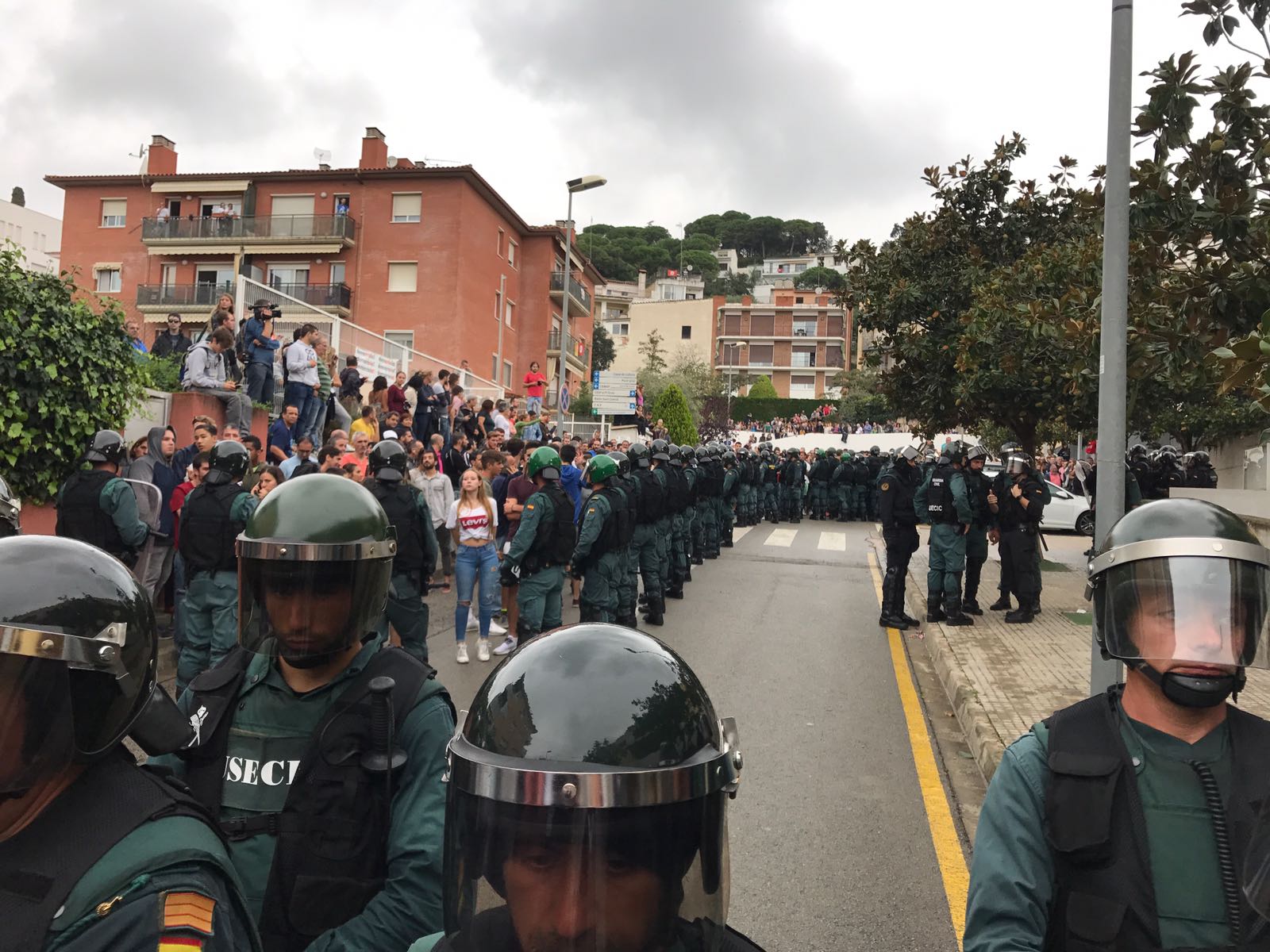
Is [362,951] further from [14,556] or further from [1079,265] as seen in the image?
[1079,265]

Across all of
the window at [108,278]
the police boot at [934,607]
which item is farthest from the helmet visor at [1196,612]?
the window at [108,278]

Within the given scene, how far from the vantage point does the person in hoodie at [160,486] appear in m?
8.15

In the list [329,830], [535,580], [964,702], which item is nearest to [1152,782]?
[329,830]

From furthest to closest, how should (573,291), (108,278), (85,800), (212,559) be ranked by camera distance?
(573,291)
(108,278)
(212,559)
(85,800)

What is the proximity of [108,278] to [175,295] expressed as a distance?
12.3ft

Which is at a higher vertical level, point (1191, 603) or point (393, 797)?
point (1191, 603)

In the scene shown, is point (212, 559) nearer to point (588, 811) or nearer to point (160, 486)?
point (160, 486)

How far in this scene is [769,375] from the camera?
92562 millimetres

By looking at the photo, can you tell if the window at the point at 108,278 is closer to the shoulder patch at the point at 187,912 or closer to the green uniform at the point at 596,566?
the green uniform at the point at 596,566

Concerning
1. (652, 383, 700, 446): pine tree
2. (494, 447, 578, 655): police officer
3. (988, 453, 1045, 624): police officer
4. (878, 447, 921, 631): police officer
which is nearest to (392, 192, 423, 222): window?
(652, 383, 700, 446): pine tree

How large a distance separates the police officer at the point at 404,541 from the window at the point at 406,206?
34097 mm

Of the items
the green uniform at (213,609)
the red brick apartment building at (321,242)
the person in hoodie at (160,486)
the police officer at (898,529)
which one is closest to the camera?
the green uniform at (213,609)

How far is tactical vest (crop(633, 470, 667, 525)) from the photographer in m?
10.7

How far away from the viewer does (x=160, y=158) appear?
42094 millimetres
